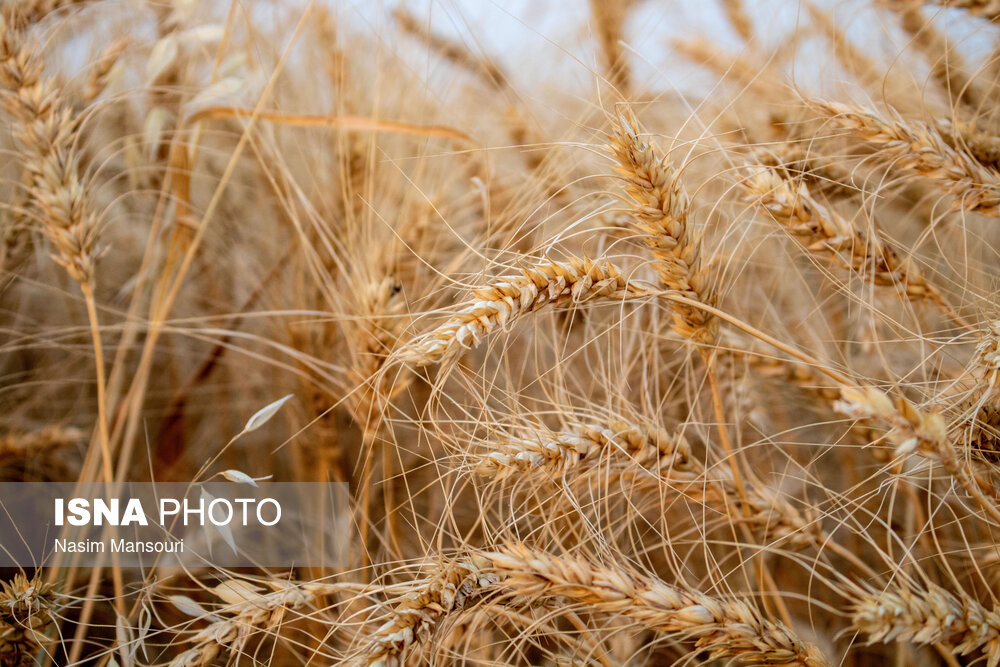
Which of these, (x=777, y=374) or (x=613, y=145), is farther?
(x=777, y=374)

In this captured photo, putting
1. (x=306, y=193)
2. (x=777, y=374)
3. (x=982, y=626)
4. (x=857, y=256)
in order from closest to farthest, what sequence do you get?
(x=982, y=626) < (x=857, y=256) < (x=777, y=374) < (x=306, y=193)

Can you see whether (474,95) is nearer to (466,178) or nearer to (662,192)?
(466,178)

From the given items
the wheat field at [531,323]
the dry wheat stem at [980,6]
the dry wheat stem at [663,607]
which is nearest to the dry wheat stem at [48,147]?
the wheat field at [531,323]

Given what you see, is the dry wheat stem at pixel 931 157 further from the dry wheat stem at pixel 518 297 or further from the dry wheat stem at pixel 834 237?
the dry wheat stem at pixel 518 297

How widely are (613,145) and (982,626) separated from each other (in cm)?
60

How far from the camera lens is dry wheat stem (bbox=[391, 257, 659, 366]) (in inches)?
19.8

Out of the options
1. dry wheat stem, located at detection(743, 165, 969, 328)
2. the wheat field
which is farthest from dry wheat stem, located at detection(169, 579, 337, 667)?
dry wheat stem, located at detection(743, 165, 969, 328)

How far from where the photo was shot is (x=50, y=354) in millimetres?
1077

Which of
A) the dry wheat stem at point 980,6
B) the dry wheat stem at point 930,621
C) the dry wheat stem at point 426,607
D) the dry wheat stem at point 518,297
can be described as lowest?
the dry wheat stem at point 930,621

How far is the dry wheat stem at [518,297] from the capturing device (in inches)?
19.8

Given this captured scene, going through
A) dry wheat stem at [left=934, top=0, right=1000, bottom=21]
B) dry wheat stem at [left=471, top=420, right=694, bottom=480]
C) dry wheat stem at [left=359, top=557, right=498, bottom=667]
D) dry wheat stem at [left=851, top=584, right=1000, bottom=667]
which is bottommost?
dry wheat stem at [left=851, top=584, right=1000, bottom=667]

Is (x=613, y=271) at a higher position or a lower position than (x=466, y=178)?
lower

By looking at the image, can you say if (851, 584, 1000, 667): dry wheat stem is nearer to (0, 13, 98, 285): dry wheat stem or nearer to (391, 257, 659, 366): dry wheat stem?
(391, 257, 659, 366): dry wheat stem

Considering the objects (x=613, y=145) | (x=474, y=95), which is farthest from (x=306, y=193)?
(x=613, y=145)
